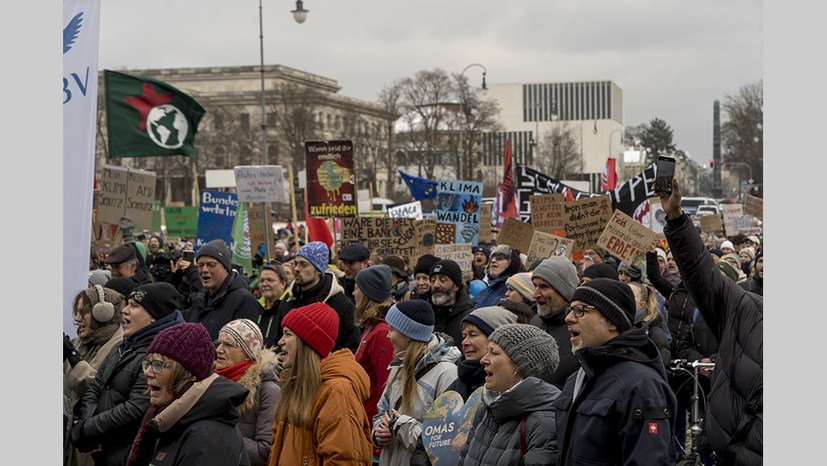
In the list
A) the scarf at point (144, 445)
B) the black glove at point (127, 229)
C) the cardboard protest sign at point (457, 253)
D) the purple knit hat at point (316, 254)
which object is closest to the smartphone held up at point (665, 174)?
the scarf at point (144, 445)

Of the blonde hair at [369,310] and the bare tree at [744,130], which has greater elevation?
the bare tree at [744,130]

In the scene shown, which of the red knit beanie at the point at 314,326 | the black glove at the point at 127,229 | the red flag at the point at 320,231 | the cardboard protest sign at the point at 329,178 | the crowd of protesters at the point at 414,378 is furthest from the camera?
the red flag at the point at 320,231

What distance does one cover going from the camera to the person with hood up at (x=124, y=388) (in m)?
5.46

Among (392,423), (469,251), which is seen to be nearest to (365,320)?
(392,423)

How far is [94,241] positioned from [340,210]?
359 centimetres

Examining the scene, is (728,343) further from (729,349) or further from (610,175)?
(610,175)

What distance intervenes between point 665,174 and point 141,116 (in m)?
8.16

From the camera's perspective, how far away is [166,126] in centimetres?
1175

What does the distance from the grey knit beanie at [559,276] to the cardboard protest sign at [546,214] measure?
7.75 m

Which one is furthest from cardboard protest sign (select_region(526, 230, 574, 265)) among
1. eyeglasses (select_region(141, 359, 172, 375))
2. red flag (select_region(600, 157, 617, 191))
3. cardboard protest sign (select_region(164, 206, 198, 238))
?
red flag (select_region(600, 157, 617, 191))

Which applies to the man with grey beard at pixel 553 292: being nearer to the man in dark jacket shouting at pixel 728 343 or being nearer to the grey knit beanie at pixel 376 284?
the grey knit beanie at pixel 376 284

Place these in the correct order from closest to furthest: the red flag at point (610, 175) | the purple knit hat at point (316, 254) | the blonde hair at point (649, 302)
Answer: the purple knit hat at point (316, 254) < the blonde hair at point (649, 302) < the red flag at point (610, 175)

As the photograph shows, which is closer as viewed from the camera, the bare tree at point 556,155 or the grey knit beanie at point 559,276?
the grey knit beanie at point 559,276

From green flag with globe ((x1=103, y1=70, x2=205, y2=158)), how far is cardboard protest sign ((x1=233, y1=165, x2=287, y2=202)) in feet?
13.0
